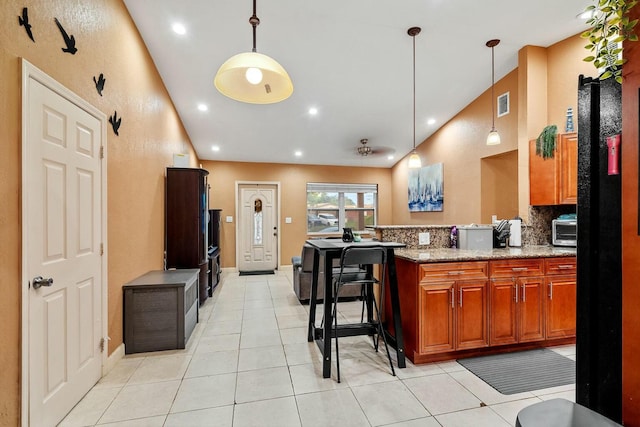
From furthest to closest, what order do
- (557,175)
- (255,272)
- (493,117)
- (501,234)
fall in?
(255,272) → (493,117) → (557,175) → (501,234)

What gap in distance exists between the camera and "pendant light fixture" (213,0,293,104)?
1.56 m

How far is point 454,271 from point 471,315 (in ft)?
1.44

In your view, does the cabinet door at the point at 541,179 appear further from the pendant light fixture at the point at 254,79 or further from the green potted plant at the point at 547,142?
the pendant light fixture at the point at 254,79

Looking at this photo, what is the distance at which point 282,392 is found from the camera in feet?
7.05

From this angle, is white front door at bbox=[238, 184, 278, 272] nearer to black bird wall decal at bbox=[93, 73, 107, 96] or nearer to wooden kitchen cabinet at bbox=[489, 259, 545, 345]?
black bird wall decal at bbox=[93, 73, 107, 96]

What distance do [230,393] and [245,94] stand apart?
2.13m

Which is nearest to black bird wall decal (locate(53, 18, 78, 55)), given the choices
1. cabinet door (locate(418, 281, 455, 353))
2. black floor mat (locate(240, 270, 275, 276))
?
cabinet door (locate(418, 281, 455, 353))

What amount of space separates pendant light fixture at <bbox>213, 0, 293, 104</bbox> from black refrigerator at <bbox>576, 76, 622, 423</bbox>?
57.1 inches

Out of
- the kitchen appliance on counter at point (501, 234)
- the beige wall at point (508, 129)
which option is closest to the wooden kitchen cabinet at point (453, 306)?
the kitchen appliance on counter at point (501, 234)

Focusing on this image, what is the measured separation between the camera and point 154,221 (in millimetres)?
3605

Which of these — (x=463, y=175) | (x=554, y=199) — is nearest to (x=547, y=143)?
(x=554, y=199)

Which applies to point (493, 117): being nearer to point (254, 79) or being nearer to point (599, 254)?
point (599, 254)

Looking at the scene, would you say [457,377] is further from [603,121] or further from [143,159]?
[143,159]

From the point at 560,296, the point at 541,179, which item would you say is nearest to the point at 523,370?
the point at 560,296
